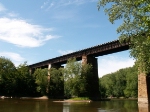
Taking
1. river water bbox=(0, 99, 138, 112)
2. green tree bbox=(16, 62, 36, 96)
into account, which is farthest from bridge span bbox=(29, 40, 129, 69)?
river water bbox=(0, 99, 138, 112)

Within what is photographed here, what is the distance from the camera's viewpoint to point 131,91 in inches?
3287

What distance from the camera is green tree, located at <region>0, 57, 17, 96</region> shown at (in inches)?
3041

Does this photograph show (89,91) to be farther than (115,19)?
Yes

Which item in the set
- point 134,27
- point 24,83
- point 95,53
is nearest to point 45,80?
point 24,83

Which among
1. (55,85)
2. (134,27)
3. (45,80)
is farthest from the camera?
(55,85)

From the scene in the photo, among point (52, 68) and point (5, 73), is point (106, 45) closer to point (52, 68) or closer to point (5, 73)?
point (52, 68)

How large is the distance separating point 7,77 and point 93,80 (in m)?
36.2

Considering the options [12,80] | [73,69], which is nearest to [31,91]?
[12,80]

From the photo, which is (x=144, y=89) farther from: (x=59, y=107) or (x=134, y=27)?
(x=134, y=27)

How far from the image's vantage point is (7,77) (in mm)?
78812

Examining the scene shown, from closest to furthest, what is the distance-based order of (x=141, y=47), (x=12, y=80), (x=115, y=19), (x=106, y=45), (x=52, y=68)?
(x=141, y=47), (x=115, y=19), (x=106, y=45), (x=52, y=68), (x=12, y=80)

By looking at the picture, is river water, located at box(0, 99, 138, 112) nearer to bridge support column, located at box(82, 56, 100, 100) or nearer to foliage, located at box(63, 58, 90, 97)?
foliage, located at box(63, 58, 90, 97)

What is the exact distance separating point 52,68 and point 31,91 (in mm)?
17399

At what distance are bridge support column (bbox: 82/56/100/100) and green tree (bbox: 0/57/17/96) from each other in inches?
1284
